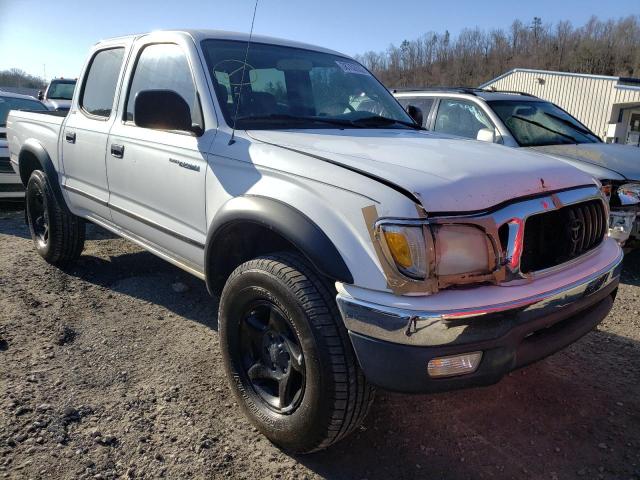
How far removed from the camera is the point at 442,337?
6.19 ft

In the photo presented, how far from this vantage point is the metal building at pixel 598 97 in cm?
2625

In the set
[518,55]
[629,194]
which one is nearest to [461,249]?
[629,194]

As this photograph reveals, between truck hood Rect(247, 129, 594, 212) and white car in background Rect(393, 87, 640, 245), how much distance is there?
2.49 metres

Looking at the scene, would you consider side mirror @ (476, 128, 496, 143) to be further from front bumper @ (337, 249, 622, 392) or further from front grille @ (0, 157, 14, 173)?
front grille @ (0, 157, 14, 173)

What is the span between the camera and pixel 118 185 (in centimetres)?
365

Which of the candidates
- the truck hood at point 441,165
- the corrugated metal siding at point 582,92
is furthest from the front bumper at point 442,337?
the corrugated metal siding at point 582,92

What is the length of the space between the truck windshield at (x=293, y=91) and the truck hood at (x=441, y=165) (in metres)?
0.25

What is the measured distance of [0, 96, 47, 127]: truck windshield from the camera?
334 inches

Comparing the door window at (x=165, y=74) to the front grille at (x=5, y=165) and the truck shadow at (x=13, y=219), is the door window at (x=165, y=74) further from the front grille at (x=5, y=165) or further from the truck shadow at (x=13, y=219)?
the front grille at (x=5, y=165)

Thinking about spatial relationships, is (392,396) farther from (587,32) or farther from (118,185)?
(587,32)

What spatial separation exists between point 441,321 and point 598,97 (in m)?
31.2

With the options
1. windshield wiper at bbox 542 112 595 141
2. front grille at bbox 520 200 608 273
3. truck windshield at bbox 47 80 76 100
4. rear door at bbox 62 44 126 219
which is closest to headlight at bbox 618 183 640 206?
windshield wiper at bbox 542 112 595 141

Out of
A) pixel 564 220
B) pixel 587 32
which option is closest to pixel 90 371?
pixel 564 220

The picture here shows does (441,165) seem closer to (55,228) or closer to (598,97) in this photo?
(55,228)
